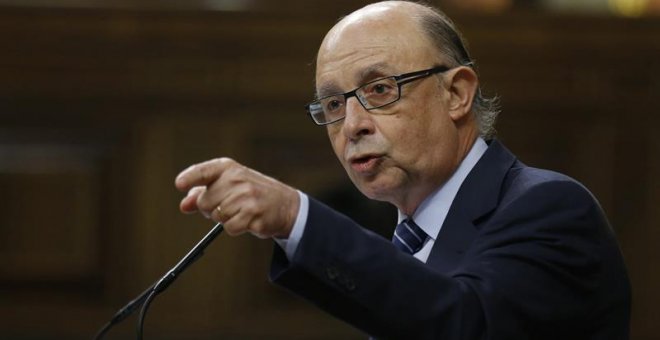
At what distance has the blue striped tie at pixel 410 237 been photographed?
2381 mm

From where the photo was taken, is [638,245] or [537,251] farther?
[638,245]

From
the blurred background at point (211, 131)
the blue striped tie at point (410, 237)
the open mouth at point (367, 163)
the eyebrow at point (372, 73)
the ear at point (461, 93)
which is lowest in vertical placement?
the blurred background at point (211, 131)

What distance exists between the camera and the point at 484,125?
99.8 inches

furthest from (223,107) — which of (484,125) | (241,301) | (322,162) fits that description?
(484,125)

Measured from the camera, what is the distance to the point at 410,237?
2395 millimetres

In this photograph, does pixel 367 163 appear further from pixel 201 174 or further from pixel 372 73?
pixel 201 174

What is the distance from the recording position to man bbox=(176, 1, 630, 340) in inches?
68.1

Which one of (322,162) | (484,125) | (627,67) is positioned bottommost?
(322,162)

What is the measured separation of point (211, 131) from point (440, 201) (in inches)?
109

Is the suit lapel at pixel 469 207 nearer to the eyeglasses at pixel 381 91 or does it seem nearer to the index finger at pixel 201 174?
the eyeglasses at pixel 381 91

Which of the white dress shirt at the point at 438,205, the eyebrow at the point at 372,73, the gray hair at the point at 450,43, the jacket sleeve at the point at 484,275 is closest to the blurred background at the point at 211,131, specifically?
the gray hair at the point at 450,43

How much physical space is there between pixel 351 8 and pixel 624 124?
1.30m

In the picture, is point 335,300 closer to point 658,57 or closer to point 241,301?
point 241,301

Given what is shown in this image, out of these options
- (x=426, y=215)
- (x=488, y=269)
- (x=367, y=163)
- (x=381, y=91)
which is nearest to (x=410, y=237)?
(x=426, y=215)
